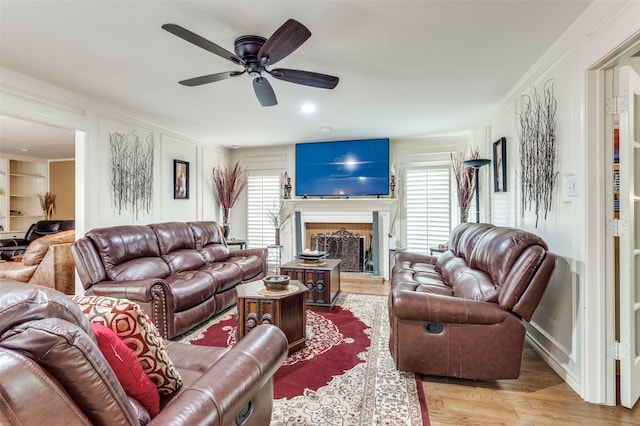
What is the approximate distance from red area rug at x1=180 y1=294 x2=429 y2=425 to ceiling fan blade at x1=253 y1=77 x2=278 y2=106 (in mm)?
2152

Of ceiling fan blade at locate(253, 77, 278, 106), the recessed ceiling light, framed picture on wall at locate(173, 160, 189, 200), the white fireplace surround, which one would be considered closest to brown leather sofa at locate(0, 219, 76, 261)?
framed picture on wall at locate(173, 160, 189, 200)

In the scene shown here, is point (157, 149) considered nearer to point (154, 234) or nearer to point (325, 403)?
point (154, 234)

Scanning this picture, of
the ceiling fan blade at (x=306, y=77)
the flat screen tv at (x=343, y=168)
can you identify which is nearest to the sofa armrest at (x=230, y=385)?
the ceiling fan blade at (x=306, y=77)

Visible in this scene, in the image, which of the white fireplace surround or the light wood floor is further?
the white fireplace surround

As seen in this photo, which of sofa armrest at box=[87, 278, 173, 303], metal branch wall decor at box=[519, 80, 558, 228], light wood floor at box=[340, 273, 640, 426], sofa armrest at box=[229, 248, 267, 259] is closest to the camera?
light wood floor at box=[340, 273, 640, 426]

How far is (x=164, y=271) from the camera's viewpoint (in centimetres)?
343

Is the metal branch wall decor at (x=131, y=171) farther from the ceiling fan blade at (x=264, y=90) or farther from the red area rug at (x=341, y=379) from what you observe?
the ceiling fan blade at (x=264, y=90)

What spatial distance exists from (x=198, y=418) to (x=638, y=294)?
105 inches

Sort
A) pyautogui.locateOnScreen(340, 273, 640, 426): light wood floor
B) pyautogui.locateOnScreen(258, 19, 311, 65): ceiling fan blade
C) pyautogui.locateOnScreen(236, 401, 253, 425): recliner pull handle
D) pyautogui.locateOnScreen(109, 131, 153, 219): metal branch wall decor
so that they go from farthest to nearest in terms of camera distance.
→ pyautogui.locateOnScreen(109, 131, 153, 219): metal branch wall decor < pyautogui.locateOnScreen(340, 273, 640, 426): light wood floor < pyautogui.locateOnScreen(258, 19, 311, 65): ceiling fan blade < pyautogui.locateOnScreen(236, 401, 253, 425): recliner pull handle

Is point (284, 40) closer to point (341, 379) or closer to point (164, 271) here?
point (341, 379)

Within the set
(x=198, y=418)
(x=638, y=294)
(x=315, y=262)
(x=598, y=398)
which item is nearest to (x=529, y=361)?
(x=598, y=398)

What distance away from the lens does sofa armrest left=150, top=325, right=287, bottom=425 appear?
0.95 meters

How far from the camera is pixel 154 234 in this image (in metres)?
3.71

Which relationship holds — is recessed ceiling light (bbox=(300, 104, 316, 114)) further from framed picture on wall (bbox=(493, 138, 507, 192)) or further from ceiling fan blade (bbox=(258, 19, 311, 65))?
framed picture on wall (bbox=(493, 138, 507, 192))
